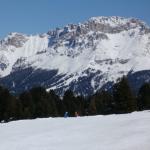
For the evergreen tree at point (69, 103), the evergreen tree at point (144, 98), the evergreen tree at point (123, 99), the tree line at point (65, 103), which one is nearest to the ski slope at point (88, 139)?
the evergreen tree at point (123, 99)

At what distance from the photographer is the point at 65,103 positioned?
4904 inches

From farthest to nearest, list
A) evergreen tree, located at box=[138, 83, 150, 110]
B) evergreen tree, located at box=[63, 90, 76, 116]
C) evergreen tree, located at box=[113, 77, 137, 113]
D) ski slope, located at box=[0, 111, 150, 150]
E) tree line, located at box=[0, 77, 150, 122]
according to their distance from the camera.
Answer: evergreen tree, located at box=[63, 90, 76, 116]
evergreen tree, located at box=[138, 83, 150, 110]
tree line, located at box=[0, 77, 150, 122]
evergreen tree, located at box=[113, 77, 137, 113]
ski slope, located at box=[0, 111, 150, 150]

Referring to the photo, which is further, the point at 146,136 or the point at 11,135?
the point at 11,135

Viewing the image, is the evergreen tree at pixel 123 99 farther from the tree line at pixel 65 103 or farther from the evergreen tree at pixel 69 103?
the evergreen tree at pixel 69 103

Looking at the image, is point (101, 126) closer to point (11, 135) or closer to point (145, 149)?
point (11, 135)

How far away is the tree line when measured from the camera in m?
96.0

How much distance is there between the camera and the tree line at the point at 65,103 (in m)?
96.0

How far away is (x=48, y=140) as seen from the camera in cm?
3130

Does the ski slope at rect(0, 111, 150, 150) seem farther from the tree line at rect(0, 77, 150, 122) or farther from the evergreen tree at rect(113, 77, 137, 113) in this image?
the tree line at rect(0, 77, 150, 122)

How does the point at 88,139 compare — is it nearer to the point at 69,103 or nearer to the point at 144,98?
the point at 144,98

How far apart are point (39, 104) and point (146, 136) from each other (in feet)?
273

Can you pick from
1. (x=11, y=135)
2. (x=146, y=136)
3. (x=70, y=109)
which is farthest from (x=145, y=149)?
(x=70, y=109)

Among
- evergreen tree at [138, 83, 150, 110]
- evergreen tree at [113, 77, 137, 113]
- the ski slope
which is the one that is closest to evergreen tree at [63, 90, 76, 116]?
evergreen tree at [138, 83, 150, 110]

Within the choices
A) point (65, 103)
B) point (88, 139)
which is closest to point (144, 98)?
point (65, 103)
